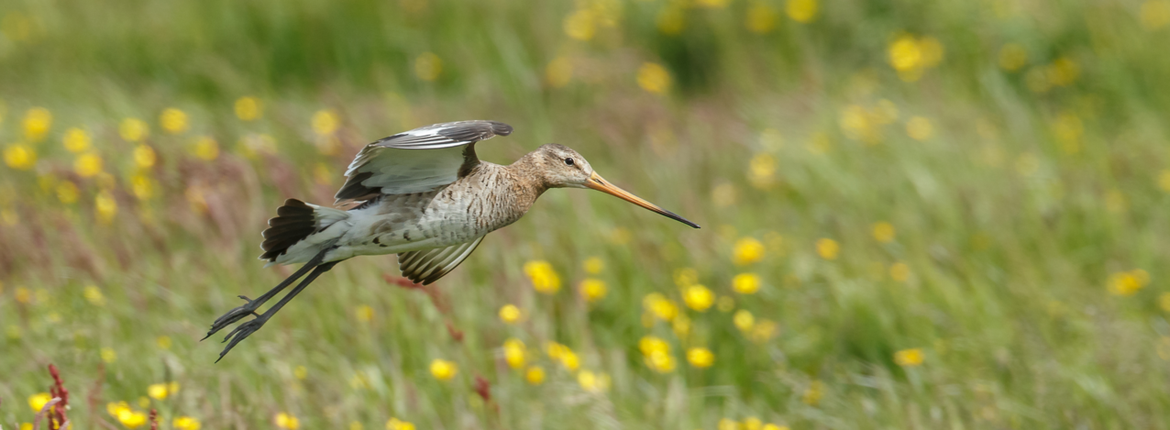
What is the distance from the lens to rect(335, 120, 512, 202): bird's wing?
1928mm

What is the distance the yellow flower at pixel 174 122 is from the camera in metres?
4.98

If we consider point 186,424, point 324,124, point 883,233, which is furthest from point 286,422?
point 883,233

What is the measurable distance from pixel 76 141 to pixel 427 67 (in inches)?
80.9

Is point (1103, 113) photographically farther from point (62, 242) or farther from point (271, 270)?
point (62, 242)

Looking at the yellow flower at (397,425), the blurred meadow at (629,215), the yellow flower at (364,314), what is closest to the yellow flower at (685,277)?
the blurred meadow at (629,215)

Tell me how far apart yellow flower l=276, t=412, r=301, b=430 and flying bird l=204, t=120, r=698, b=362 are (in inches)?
33.8

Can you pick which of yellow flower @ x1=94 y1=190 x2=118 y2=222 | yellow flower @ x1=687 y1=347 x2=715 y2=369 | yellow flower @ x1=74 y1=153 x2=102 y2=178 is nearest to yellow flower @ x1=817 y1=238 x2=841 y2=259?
yellow flower @ x1=687 y1=347 x2=715 y2=369

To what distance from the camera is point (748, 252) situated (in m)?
4.17

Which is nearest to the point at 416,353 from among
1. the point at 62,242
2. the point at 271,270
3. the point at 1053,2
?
the point at 271,270

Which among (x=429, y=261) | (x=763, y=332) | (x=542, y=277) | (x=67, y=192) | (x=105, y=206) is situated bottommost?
(x=763, y=332)

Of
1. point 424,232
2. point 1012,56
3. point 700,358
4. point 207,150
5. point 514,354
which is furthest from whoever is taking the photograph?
point 1012,56

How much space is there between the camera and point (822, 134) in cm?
534

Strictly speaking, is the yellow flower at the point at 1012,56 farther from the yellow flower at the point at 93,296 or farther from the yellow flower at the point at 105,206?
the yellow flower at the point at 93,296

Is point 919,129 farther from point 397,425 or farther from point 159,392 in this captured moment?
point 159,392
